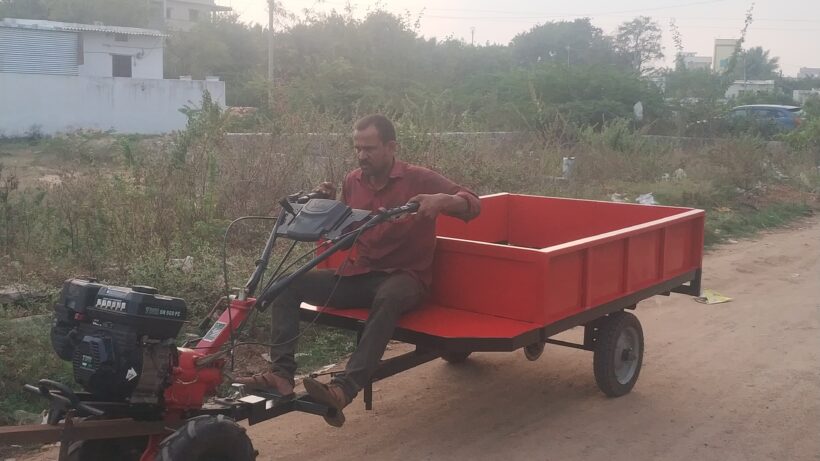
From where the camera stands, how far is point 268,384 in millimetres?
4320

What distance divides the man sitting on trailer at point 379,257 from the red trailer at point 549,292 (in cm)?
14

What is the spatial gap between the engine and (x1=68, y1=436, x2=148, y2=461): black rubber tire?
0.31 metres

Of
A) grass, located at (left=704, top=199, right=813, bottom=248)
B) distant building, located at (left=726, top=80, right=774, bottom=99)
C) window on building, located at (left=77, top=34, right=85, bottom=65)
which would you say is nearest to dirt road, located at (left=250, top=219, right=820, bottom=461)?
grass, located at (left=704, top=199, right=813, bottom=248)

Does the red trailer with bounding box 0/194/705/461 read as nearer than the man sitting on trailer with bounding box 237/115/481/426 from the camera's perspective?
Yes

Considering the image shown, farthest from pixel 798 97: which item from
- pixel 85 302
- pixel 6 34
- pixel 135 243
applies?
pixel 85 302

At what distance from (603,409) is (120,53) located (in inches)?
1394

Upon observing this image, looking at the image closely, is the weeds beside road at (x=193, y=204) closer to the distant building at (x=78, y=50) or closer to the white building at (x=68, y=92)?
the white building at (x=68, y=92)

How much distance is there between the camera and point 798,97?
4166 cm

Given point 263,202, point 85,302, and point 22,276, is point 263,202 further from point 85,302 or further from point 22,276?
point 85,302

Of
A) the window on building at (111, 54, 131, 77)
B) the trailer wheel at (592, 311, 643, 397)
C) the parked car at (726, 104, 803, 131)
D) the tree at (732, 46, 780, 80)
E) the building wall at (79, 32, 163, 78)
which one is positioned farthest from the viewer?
the tree at (732, 46, 780, 80)

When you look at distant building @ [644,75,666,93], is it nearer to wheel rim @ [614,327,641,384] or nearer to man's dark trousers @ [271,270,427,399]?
wheel rim @ [614,327,641,384]

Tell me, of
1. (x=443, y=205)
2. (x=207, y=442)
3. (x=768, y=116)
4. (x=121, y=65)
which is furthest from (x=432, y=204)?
(x=121, y=65)

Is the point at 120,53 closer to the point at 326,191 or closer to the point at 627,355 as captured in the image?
the point at 326,191

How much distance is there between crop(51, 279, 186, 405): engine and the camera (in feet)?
11.3
